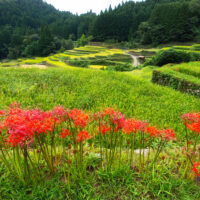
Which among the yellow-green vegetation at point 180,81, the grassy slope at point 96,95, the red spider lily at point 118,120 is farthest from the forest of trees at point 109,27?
the red spider lily at point 118,120

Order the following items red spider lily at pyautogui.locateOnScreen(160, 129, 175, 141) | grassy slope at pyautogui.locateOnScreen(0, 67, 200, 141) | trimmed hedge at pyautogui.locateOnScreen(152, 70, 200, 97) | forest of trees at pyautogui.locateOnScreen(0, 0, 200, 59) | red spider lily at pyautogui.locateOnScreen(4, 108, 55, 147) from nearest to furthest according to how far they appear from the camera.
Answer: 1. red spider lily at pyautogui.locateOnScreen(4, 108, 55, 147)
2. red spider lily at pyautogui.locateOnScreen(160, 129, 175, 141)
3. grassy slope at pyautogui.locateOnScreen(0, 67, 200, 141)
4. trimmed hedge at pyautogui.locateOnScreen(152, 70, 200, 97)
5. forest of trees at pyautogui.locateOnScreen(0, 0, 200, 59)

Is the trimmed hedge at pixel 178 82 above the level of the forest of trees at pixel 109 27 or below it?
below

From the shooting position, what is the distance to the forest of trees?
42594 millimetres

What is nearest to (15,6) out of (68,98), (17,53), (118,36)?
(17,53)

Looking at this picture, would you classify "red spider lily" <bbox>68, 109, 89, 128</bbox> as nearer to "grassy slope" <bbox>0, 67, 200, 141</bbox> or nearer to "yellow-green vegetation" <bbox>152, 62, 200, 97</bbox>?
"grassy slope" <bbox>0, 67, 200, 141</bbox>

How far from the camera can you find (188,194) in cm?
170

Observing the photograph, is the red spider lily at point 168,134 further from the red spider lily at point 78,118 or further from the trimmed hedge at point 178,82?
the trimmed hedge at point 178,82

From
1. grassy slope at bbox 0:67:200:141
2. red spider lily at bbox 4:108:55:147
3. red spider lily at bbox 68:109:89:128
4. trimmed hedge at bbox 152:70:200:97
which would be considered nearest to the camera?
red spider lily at bbox 4:108:55:147

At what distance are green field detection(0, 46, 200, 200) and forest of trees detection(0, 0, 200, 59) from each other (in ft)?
142

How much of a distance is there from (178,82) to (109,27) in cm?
6085

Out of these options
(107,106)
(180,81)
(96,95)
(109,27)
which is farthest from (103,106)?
(109,27)

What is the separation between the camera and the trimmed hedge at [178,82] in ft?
20.3

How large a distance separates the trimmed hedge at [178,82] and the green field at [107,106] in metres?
0.43

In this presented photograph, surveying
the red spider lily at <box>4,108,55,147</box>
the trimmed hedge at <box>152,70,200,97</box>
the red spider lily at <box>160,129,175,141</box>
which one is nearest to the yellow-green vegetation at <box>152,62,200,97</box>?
the trimmed hedge at <box>152,70,200,97</box>
